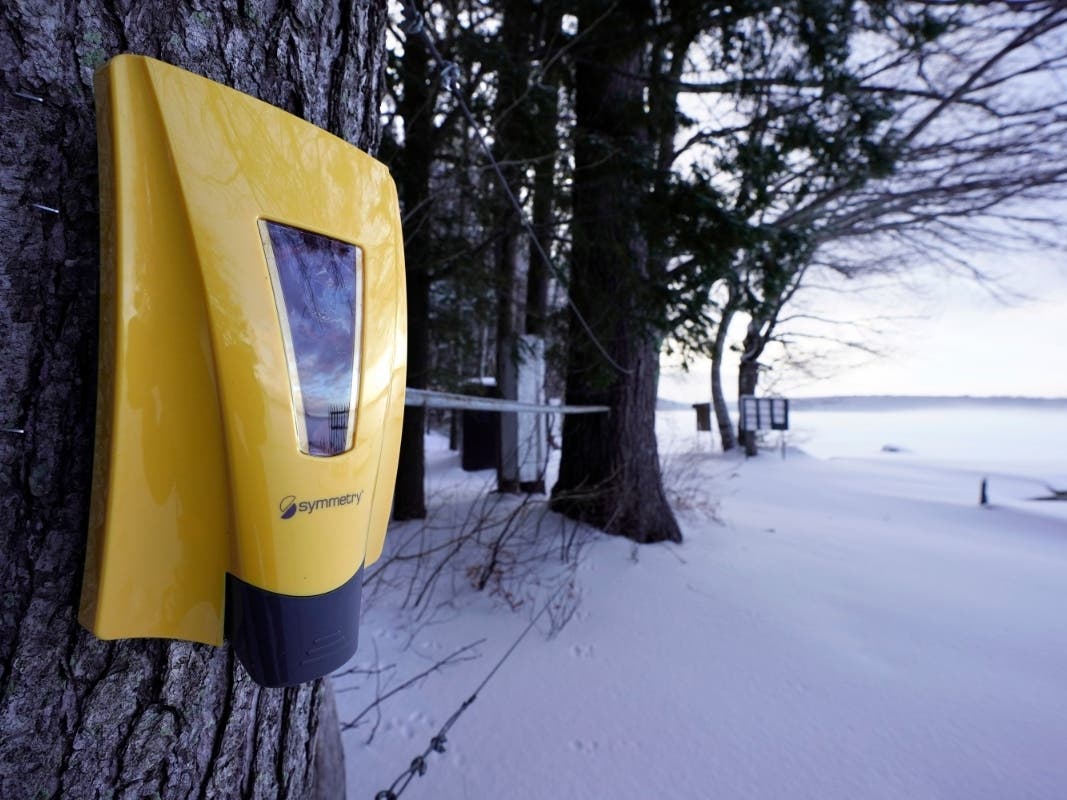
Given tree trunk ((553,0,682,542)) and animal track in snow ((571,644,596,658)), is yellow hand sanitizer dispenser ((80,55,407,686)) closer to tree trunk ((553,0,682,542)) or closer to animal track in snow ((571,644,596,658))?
animal track in snow ((571,644,596,658))

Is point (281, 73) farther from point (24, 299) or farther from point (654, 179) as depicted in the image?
point (654, 179)

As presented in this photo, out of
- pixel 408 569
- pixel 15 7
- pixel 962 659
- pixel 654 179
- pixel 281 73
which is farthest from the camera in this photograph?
pixel 654 179

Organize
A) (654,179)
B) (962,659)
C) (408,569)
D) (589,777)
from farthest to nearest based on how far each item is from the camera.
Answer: (654,179) < (408,569) < (962,659) < (589,777)

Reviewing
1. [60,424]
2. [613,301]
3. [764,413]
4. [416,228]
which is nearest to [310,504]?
[60,424]

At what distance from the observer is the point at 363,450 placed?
0.58 m

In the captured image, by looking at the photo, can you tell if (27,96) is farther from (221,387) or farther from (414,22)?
(414,22)

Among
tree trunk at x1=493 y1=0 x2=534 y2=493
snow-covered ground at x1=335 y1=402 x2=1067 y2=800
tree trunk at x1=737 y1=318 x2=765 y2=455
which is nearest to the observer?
snow-covered ground at x1=335 y1=402 x2=1067 y2=800

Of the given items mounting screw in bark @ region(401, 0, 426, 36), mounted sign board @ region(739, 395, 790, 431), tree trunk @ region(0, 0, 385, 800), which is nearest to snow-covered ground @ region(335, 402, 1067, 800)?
tree trunk @ region(0, 0, 385, 800)

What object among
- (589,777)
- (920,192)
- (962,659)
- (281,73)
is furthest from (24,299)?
(920,192)

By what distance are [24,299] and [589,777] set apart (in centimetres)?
134

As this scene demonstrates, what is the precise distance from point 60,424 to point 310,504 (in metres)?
0.25

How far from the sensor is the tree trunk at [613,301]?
328cm

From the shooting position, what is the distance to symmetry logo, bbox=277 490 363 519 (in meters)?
0.51

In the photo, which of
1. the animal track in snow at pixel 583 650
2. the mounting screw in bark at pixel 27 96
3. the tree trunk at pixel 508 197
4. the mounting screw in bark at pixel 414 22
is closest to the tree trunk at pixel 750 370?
the tree trunk at pixel 508 197
